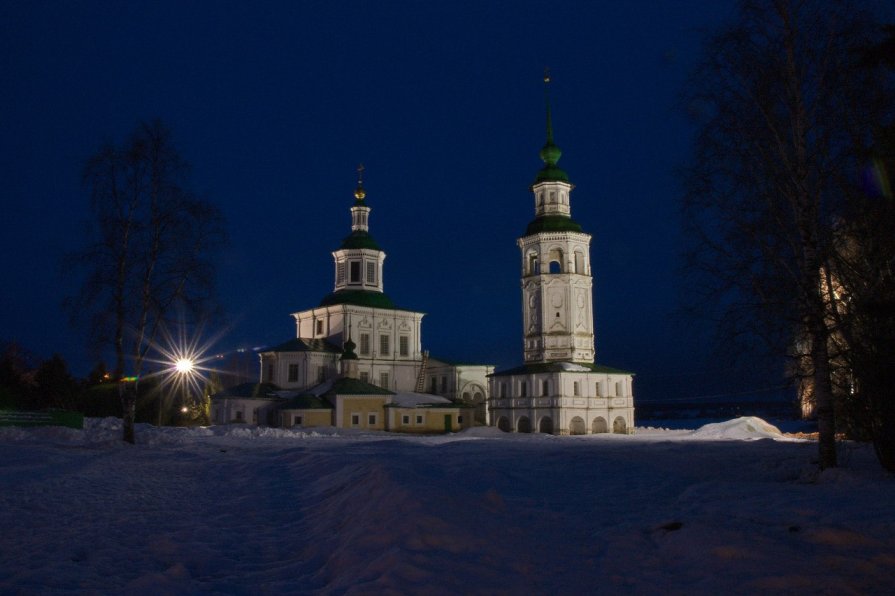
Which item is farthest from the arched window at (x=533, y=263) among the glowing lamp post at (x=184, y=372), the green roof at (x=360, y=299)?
the glowing lamp post at (x=184, y=372)

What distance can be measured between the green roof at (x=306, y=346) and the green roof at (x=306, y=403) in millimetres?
5468

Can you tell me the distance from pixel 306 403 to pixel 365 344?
32.2 ft

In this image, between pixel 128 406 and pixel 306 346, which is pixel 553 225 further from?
pixel 128 406

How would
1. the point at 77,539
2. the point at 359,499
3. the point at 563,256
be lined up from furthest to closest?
the point at 563,256 → the point at 359,499 → the point at 77,539

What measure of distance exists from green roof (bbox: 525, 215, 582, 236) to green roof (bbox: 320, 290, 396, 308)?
14.2m

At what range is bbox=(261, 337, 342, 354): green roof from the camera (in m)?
49.8

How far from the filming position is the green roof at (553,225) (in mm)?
45656

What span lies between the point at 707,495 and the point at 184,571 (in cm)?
737

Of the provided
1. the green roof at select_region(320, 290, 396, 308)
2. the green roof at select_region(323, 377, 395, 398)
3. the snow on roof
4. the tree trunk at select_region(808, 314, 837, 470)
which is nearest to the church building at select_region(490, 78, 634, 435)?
the snow on roof

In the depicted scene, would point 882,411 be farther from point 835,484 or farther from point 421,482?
point 421,482

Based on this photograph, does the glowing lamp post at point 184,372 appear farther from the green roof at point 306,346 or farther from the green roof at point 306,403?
the green roof at point 306,403

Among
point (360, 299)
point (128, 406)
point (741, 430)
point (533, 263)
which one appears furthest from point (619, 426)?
point (128, 406)

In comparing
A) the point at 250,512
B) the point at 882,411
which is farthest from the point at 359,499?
the point at 882,411

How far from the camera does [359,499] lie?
9.30 meters
